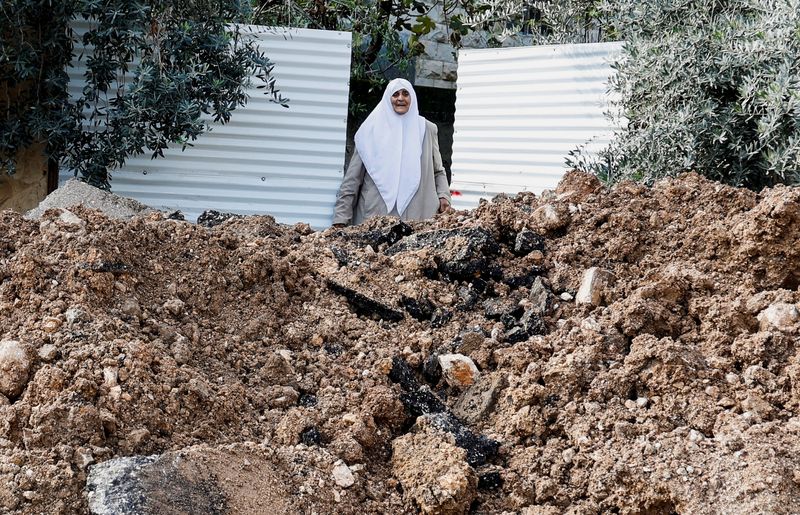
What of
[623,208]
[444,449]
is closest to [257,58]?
[623,208]

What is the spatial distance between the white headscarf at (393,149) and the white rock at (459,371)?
3.65 meters

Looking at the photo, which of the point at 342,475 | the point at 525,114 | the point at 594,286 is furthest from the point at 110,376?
the point at 525,114

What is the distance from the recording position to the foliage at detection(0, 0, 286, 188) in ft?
19.3

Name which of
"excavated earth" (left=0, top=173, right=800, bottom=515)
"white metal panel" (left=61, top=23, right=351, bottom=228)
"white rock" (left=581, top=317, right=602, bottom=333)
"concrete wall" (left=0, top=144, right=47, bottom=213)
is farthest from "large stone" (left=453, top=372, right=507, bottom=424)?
"concrete wall" (left=0, top=144, right=47, bottom=213)

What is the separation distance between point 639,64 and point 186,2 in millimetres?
2982

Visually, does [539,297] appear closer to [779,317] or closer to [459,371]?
[459,371]

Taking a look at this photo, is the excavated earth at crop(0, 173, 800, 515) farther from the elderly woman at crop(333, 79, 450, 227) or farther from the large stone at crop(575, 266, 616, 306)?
the elderly woman at crop(333, 79, 450, 227)

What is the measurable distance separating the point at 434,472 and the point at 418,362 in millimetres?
637

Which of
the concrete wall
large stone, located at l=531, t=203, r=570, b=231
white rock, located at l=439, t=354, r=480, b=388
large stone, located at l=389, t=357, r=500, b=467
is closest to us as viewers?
large stone, located at l=389, t=357, r=500, b=467

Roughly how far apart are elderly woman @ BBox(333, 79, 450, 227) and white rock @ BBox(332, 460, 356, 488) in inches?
162

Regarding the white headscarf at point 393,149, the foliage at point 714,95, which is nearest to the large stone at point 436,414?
the foliage at point 714,95

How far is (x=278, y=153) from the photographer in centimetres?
680

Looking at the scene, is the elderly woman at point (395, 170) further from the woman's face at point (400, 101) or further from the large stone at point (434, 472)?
the large stone at point (434, 472)

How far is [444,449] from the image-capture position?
8.55 feet
